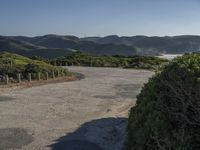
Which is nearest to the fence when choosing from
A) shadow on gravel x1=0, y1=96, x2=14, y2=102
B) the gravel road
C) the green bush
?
the gravel road

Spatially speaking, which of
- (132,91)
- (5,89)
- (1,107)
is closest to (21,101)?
(1,107)

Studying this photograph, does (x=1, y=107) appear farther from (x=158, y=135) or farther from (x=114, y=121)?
(x=158, y=135)

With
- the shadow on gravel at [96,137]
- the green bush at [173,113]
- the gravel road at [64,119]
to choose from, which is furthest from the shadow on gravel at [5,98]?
the green bush at [173,113]

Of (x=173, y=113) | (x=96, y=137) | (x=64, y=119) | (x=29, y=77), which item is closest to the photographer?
(x=173, y=113)

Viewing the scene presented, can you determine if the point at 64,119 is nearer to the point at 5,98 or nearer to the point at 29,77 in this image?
the point at 5,98

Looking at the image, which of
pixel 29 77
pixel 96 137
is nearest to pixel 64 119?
pixel 96 137

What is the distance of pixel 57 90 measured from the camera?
2344 cm

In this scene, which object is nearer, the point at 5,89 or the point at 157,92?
the point at 157,92

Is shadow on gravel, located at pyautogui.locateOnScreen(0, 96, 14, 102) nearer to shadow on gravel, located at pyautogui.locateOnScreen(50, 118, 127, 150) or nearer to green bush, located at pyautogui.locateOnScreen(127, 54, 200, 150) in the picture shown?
shadow on gravel, located at pyautogui.locateOnScreen(50, 118, 127, 150)

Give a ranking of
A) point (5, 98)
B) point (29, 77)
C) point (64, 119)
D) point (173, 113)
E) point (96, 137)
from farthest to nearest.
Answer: point (29, 77), point (5, 98), point (64, 119), point (96, 137), point (173, 113)

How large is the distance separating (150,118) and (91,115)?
7.90 metres

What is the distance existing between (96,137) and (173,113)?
463cm

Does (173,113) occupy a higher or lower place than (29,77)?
higher

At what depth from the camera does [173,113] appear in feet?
22.7
